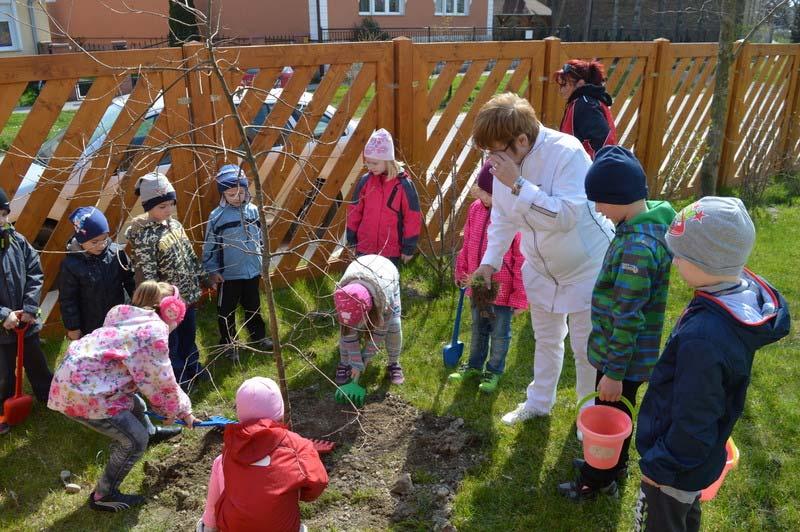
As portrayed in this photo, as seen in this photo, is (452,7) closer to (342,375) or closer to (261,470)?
(342,375)

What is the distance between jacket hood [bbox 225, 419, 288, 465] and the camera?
2361 millimetres

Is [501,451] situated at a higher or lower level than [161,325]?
lower

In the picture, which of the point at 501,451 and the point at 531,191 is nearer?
the point at 531,191

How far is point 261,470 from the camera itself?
2395 mm

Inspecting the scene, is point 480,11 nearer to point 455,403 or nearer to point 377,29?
point 377,29

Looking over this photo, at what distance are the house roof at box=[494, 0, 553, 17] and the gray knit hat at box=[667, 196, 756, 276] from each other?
3624 centimetres

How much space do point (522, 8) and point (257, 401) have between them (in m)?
38.8

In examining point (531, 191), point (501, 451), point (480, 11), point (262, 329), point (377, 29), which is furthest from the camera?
point (480, 11)

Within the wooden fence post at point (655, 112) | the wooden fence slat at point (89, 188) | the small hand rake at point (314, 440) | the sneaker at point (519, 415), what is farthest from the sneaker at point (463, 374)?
the wooden fence post at point (655, 112)

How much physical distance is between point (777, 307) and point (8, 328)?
12.0 ft

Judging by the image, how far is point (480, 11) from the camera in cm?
3147

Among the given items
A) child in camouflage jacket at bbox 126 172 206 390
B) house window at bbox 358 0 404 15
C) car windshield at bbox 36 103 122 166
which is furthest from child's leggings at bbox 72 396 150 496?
house window at bbox 358 0 404 15

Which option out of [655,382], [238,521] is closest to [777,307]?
[655,382]

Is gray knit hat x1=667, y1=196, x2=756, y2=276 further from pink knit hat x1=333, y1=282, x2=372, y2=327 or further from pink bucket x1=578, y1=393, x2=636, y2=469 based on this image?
pink knit hat x1=333, y1=282, x2=372, y2=327
